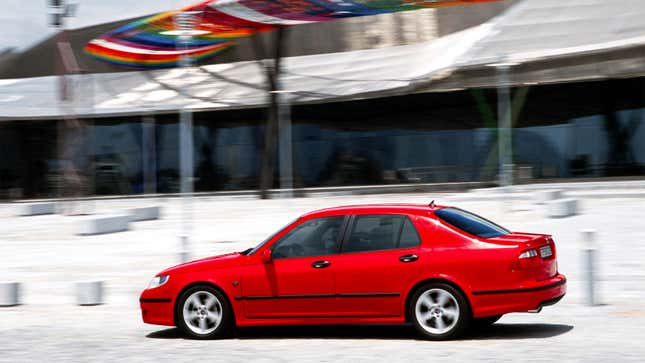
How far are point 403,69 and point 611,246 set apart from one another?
2872 cm

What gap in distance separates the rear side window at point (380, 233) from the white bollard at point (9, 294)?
730 centimetres

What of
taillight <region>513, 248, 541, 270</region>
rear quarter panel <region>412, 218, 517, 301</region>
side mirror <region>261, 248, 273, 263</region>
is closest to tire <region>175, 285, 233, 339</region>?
side mirror <region>261, 248, 273, 263</region>

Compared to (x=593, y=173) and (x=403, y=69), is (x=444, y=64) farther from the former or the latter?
(x=593, y=173)

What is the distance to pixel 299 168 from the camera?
51.6 meters

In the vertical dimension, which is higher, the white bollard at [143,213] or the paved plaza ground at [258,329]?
the white bollard at [143,213]

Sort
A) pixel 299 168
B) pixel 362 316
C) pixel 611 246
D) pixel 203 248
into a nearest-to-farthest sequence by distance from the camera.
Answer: pixel 362 316
pixel 611 246
pixel 203 248
pixel 299 168

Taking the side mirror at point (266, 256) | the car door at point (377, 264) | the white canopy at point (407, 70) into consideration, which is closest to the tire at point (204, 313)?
the side mirror at point (266, 256)

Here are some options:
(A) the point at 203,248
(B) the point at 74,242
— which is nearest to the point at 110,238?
(B) the point at 74,242

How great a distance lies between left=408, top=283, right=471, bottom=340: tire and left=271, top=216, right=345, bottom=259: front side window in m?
1.05

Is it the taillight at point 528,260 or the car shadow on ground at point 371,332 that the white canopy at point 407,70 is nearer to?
the car shadow on ground at point 371,332

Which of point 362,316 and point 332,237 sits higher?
point 332,237

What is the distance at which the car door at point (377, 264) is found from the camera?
30.7 ft

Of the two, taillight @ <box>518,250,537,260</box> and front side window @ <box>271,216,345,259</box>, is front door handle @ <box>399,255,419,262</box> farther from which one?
taillight @ <box>518,250,537,260</box>

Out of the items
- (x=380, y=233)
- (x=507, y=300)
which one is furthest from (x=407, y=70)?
(x=507, y=300)
